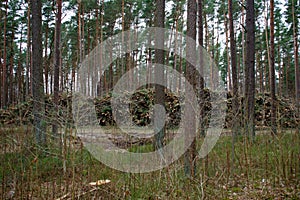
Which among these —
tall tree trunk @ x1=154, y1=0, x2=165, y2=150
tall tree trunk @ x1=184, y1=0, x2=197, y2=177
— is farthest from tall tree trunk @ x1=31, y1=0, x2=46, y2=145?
tall tree trunk @ x1=184, y1=0, x2=197, y2=177

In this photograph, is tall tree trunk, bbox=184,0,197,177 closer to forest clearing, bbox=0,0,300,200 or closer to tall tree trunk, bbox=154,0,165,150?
Result: forest clearing, bbox=0,0,300,200

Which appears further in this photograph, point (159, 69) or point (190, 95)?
point (159, 69)

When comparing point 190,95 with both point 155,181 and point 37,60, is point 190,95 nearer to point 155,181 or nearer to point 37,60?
point 155,181

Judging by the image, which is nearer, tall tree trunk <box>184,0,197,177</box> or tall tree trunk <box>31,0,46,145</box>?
tall tree trunk <box>184,0,197,177</box>

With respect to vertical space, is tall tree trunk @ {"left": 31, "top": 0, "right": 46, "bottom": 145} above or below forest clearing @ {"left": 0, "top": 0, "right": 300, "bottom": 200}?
above

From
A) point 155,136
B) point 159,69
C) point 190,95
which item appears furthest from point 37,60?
point 190,95

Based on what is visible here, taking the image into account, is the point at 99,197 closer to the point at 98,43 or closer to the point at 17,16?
the point at 98,43

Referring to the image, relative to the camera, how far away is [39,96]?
24.4 feet

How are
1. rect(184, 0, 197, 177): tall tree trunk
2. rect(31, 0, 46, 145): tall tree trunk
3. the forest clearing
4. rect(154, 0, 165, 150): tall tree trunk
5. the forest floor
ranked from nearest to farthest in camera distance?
the forest floor → the forest clearing → rect(184, 0, 197, 177): tall tree trunk → rect(31, 0, 46, 145): tall tree trunk → rect(154, 0, 165, 150): tall tree trunk

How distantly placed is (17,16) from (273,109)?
1933 centimetres

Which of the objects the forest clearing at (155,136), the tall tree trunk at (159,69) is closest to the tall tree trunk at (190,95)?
the forest clearing at (155,136)

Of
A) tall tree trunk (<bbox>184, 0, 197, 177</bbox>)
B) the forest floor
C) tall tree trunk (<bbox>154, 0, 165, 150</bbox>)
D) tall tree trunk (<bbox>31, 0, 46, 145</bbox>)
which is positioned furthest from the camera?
tall tree trunk (<bbox>154, 0, 165, 150</bbox>)

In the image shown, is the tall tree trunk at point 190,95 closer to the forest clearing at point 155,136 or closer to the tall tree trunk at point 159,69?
the forest clearing at point 155,136

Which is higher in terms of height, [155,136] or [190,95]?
[190,95]
